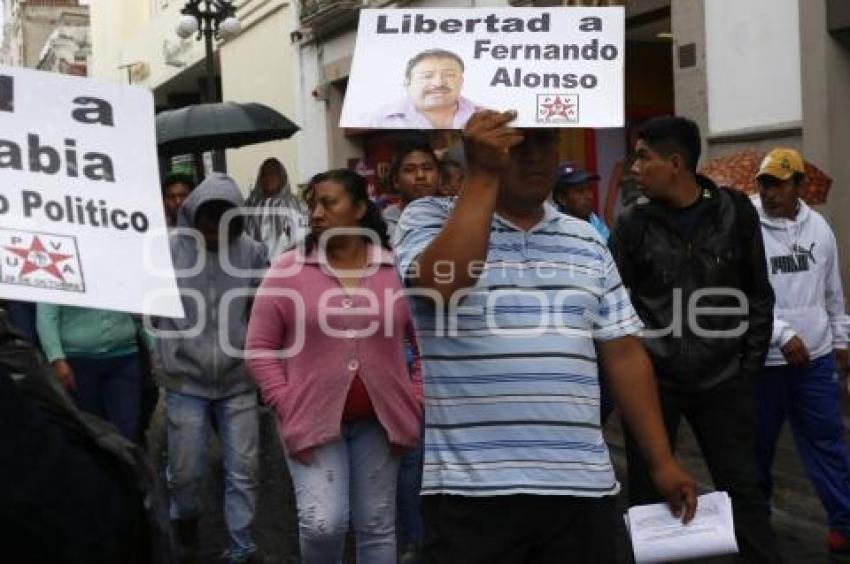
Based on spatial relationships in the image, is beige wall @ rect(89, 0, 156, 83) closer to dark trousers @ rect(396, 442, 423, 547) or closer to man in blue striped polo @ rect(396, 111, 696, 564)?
dark trousers @ rect(396, 442, 423, 547)

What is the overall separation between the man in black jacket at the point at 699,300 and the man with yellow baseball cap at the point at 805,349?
0.84 metres

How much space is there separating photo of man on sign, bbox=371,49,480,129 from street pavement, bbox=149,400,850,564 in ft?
9.47

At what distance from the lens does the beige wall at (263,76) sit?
20719 mm

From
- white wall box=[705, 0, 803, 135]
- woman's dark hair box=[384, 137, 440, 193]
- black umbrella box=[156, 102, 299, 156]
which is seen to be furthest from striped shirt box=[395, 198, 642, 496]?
black umbrella box=[156, 102, 299, 156]

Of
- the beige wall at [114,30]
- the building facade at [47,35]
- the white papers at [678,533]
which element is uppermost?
the building facade at [47,35]

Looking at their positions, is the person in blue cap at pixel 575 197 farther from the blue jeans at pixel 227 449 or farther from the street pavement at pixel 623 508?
the blue jeans at pixel 227 449

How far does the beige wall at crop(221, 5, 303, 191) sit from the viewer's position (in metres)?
20.7

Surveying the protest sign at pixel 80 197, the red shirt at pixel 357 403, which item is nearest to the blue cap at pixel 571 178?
the red shirt at pixel 357 403

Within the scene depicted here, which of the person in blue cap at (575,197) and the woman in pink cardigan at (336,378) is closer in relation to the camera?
the woman in pink cardigan at (336,378)

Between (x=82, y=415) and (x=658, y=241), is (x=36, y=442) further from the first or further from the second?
(x=658, y=241)

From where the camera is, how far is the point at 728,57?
9.36 m

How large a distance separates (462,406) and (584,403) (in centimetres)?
32

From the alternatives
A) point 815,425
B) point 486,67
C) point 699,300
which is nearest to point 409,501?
point 699,300

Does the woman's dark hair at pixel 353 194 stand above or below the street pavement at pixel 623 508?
above
